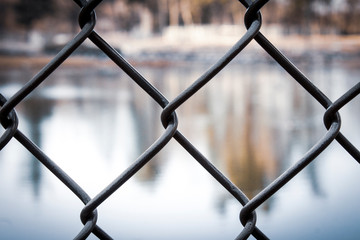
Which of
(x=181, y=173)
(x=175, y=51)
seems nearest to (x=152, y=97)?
(x=181, y=173)

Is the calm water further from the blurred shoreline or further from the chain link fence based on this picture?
the blurred shoreline

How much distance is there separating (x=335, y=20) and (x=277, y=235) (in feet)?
105

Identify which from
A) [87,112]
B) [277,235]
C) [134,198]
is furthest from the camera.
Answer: [87,112]

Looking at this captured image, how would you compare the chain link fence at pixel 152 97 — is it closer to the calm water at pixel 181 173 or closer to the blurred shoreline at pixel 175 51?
the calm water at pixel 181 173

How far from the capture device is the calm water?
2.85 m

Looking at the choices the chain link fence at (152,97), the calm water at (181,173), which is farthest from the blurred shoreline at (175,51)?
the chain link fence at (152,97)

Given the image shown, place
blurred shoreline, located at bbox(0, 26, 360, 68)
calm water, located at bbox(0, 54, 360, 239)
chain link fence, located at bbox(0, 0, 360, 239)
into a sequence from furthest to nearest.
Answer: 1. blurred shoreline, located at bbox(0, 26, 360, 68)
2. calm water, located at bbox(0, 54, 360, 239)
3. chain link fence, located at bbox(0, 0, 360, 239)

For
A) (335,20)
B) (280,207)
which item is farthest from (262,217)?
(335,20)

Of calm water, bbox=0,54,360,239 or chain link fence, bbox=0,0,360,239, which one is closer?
chain link fence, bbox=0,0,360,239

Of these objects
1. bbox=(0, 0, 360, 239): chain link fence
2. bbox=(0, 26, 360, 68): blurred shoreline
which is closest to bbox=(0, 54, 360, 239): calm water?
bbox=(0, 0, 360, 239): chain link fence

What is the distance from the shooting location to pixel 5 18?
31578 millimetres

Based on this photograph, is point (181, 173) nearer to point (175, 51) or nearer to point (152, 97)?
point (152, 97)

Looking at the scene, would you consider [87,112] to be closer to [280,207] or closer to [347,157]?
[347,157]

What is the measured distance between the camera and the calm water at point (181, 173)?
9.36ft
